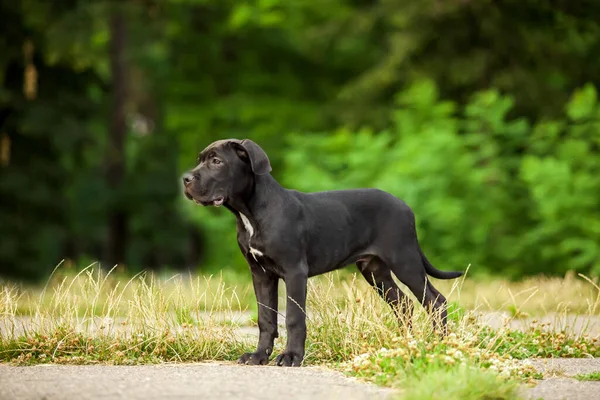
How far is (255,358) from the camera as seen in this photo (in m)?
7.27

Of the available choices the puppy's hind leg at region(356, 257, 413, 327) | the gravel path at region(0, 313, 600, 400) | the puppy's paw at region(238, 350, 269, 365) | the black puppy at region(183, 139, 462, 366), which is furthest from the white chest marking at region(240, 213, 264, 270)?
the puppy's hind leg at region(356, 257, 413, 327)

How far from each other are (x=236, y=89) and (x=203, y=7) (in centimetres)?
294

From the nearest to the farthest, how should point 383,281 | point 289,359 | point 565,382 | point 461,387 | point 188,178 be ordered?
point 461,387 → point 565,382 → point 289,359 → point 188,178 → point 383,281

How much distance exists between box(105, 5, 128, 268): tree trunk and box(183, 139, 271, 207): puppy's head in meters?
17.5

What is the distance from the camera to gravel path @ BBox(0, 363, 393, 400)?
18.6 ft

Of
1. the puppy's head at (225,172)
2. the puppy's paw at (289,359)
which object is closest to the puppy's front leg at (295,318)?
the puppy's paw at (289,359)

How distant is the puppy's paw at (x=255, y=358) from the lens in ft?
23.8

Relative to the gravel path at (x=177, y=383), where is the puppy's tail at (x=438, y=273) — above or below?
above

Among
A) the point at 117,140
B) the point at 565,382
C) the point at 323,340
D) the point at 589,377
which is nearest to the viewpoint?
the point at 565,382

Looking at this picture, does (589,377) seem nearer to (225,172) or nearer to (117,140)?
(225,172)

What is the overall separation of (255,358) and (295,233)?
106 cm

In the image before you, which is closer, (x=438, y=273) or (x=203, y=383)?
(x=203, y=383)

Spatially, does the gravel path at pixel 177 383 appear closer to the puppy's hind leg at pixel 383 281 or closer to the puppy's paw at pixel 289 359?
the puppy's paw at pixel 289 359

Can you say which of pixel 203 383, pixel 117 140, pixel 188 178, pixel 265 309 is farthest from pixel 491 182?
pixel 203 383
